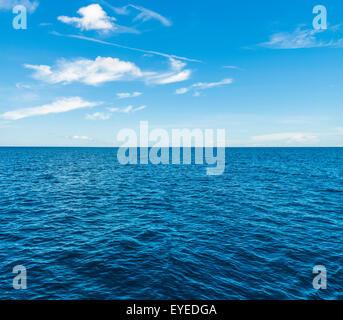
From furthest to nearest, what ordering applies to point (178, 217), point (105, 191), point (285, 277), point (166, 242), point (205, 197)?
point (105, 191) < point (205, 197) < point (178, 217) < point (166, 242) < point (285, 277)
